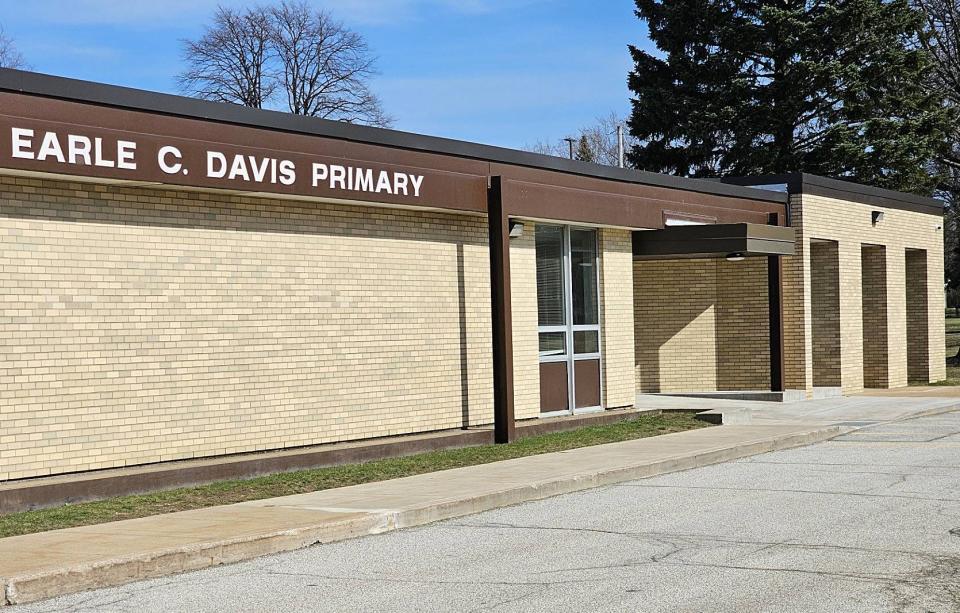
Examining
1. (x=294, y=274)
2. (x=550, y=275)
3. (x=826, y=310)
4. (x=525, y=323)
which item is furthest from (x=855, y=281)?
(x=294, y=274)

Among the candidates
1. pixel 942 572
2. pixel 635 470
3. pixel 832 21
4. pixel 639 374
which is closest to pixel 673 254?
pixel 639 374

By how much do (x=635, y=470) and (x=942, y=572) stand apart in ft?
18.6

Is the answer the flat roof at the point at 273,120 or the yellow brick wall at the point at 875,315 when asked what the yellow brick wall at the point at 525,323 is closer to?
the flat roof at the point at 273,120

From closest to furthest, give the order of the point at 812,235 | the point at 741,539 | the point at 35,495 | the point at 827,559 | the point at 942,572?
the point at 942,572, the point at 827,559, the point at 741,539, the point at 35,495, the point at 812,235

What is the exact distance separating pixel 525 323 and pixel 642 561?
29.0 ft

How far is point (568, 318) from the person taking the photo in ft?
59.1

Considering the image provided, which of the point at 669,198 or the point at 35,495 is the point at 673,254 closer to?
the point at 669,198

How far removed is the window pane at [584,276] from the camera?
18219mm

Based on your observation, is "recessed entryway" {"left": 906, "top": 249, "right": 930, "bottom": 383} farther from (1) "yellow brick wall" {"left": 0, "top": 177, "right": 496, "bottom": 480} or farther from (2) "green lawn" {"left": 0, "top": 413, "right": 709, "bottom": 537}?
(1) "yellow brick wall" {"left": 0, "top": 177, "right": 496, "bottom": 480}

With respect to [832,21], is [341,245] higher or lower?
lower

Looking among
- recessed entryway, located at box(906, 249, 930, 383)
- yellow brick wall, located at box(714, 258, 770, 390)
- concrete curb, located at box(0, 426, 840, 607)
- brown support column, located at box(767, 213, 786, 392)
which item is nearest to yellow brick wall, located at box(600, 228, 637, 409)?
brown support column, located at box(767, 213, 786, 392)

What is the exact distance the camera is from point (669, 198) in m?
20.0

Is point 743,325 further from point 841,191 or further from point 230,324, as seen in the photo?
point 230,324

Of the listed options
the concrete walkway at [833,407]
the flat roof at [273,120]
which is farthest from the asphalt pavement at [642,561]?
the concrete walkway at [833,407]
